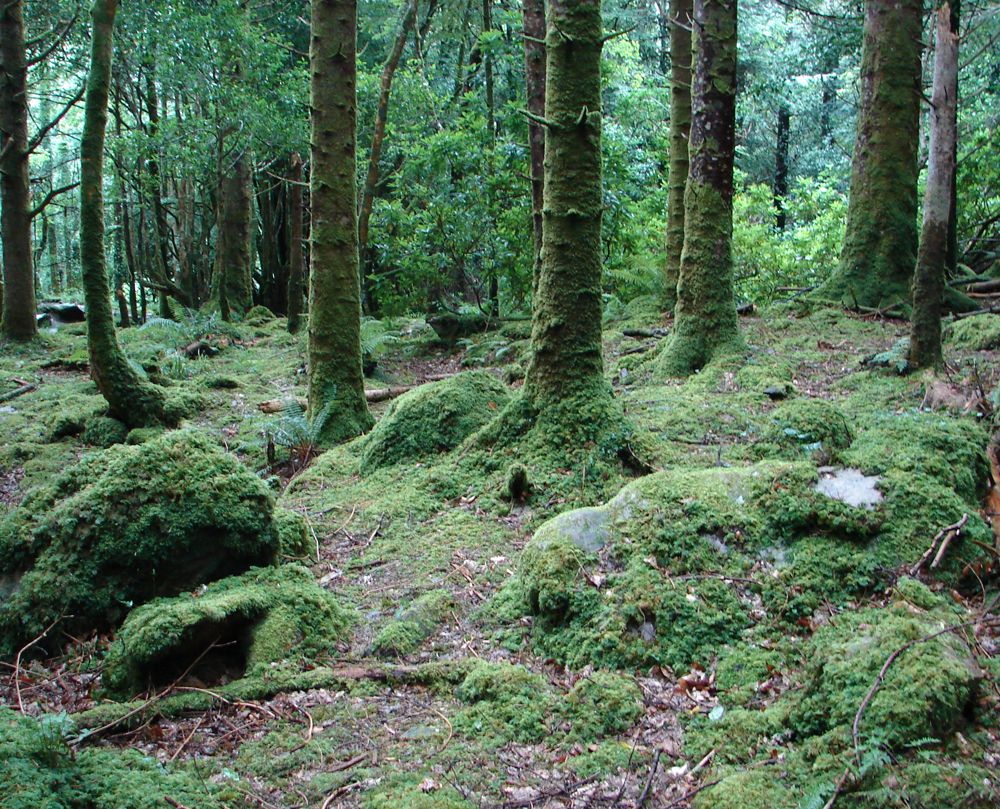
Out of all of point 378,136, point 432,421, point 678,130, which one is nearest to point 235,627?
point 432,421

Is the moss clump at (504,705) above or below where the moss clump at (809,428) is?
below

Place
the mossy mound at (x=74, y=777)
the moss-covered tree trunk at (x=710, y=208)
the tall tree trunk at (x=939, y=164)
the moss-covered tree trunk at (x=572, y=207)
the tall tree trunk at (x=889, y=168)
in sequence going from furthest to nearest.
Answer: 1. the tall tree trunk at (x=889, y=168)
2. the moss-covered tree trunk at (x=710, y=208)
3. the tall tree trunk at (x=939, y=164)
4. the moss-covered tree trunk at (x=572, y=207)
5. the mossy mound at (x=74, y=777)

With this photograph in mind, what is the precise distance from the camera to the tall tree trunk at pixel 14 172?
49.8 feet

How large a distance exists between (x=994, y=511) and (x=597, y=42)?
434cm

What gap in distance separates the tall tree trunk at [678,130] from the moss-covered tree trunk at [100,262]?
7.45 meters

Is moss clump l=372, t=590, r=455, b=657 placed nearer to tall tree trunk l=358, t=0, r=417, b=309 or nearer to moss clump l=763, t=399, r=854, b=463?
moss clump l=763, t=399, r=854, b=463

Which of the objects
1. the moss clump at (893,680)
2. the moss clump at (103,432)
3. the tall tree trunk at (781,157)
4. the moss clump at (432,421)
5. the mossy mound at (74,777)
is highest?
the tall tree trunk at (781,157)

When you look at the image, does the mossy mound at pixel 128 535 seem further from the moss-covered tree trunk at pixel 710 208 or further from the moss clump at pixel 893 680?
the moss-covered tree trunk at pixel 710 208

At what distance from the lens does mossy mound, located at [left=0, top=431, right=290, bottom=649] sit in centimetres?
457

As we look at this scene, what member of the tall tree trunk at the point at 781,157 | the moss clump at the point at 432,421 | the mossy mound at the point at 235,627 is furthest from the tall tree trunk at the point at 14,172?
the tall tree trunk at the point at 781,157

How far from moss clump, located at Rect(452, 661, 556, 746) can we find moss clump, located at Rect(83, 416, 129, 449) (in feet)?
23.0

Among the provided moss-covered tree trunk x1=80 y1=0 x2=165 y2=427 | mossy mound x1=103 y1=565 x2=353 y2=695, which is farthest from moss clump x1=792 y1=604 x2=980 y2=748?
moss-covered tree trunk x1=80 y1=0 x2=165 y2=427

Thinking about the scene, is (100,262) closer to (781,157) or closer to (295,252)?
(295,252)

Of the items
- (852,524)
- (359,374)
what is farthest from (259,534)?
(359,374)
